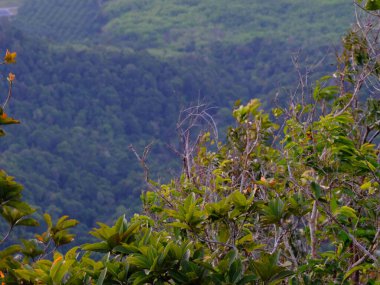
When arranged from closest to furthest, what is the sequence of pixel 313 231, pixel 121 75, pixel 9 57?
pixel 9 57, pixel 313 231, pixel 121 75

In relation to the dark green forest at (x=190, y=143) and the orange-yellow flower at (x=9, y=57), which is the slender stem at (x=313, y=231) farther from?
the orange-yellow flower at (x=9, y=57)

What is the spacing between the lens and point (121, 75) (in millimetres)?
50625

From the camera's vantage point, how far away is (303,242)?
2.75m

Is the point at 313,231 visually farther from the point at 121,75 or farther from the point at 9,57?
the point at 121,75

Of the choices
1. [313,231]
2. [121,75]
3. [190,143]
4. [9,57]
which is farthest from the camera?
[121,75]

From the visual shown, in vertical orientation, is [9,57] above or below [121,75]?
above

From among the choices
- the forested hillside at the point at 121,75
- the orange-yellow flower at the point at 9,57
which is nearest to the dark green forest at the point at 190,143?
the orange-yellow flower at the point at 9,57

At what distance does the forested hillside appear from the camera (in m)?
38.3

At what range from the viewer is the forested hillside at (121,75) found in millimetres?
38281

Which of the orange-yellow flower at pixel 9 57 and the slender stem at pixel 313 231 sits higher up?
the orange-yellow flower at pixel 9 57

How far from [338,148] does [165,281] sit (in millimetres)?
819

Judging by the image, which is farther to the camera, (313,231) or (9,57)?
(313,231)

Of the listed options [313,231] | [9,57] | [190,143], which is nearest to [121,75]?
[190,143]

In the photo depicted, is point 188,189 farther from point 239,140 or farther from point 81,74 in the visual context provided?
point 81,74
